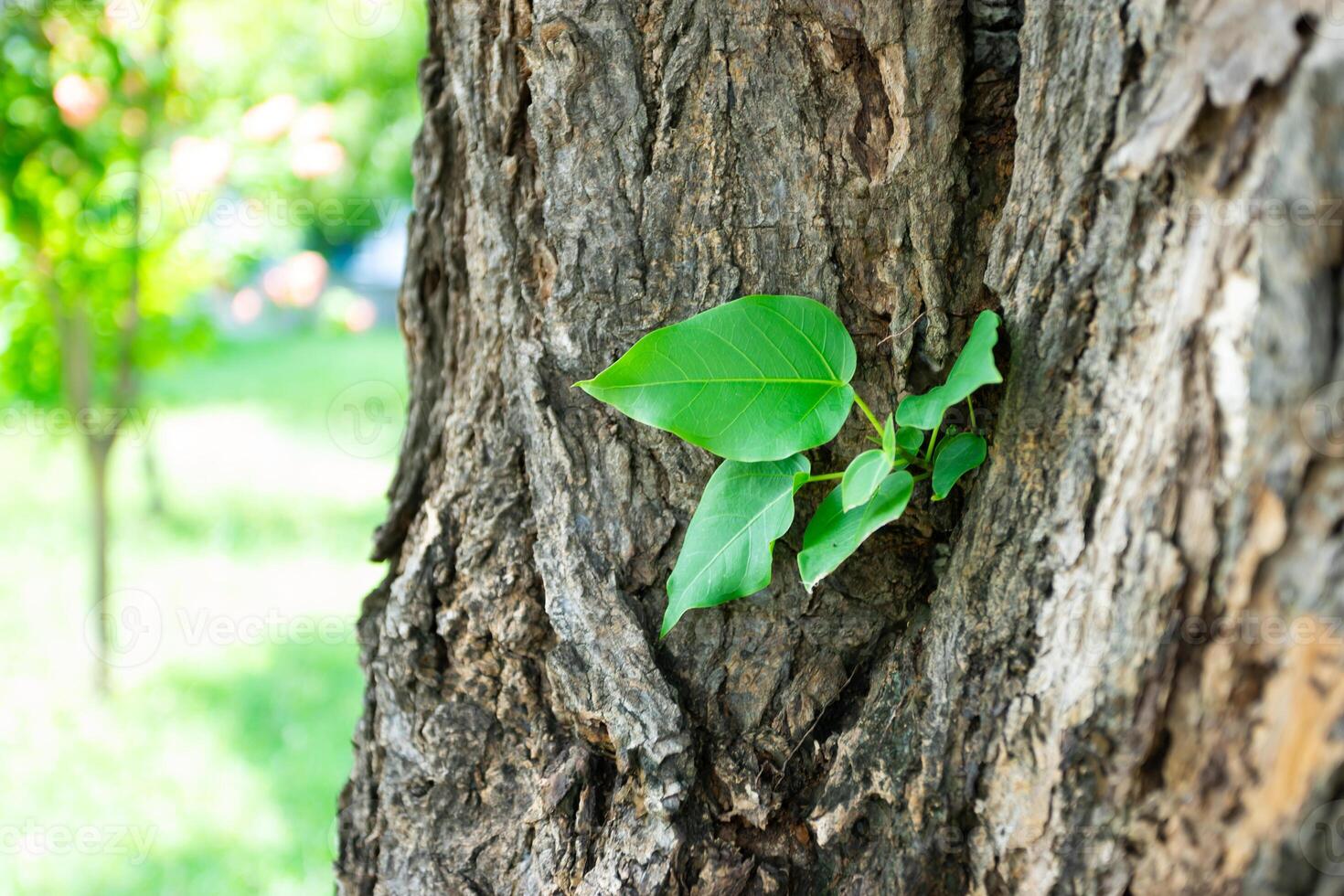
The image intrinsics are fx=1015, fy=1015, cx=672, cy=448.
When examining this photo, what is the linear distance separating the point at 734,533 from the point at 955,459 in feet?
0.69

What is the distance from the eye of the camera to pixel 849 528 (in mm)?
903

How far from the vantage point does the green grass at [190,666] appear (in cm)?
213

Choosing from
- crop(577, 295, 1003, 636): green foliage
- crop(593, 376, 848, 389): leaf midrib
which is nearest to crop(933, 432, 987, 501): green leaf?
crop(577, 295, 1003, 636): green foliage

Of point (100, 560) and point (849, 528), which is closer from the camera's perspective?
point (849, 528)

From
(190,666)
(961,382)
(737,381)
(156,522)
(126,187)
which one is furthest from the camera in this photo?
(156,522)

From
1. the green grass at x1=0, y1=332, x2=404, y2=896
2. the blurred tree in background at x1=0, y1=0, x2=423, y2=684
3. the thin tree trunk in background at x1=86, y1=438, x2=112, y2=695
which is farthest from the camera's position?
the thin tree trunk in background at x1=86, y1=438, x2=112, y2=695

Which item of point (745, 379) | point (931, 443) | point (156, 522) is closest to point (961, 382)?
point (931, 443)

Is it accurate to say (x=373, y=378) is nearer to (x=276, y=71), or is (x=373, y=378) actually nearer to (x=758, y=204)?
(x=276, y=71)

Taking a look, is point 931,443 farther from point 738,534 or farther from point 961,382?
point 738,534

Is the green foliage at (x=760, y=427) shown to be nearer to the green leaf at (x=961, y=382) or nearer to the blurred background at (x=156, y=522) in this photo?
the green leaf at (x=961, y=382)

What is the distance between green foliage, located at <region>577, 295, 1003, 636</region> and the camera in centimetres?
90

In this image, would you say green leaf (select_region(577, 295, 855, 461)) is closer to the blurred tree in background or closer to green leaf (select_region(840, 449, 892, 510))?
green leaf (select_region(840, 449, 892, 510))

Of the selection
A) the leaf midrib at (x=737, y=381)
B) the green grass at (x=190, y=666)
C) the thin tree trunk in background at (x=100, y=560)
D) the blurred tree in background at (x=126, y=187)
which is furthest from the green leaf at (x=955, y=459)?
the thin tree trunk in background at (x=100, y=560)

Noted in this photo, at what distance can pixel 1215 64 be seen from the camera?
0.70 meters
